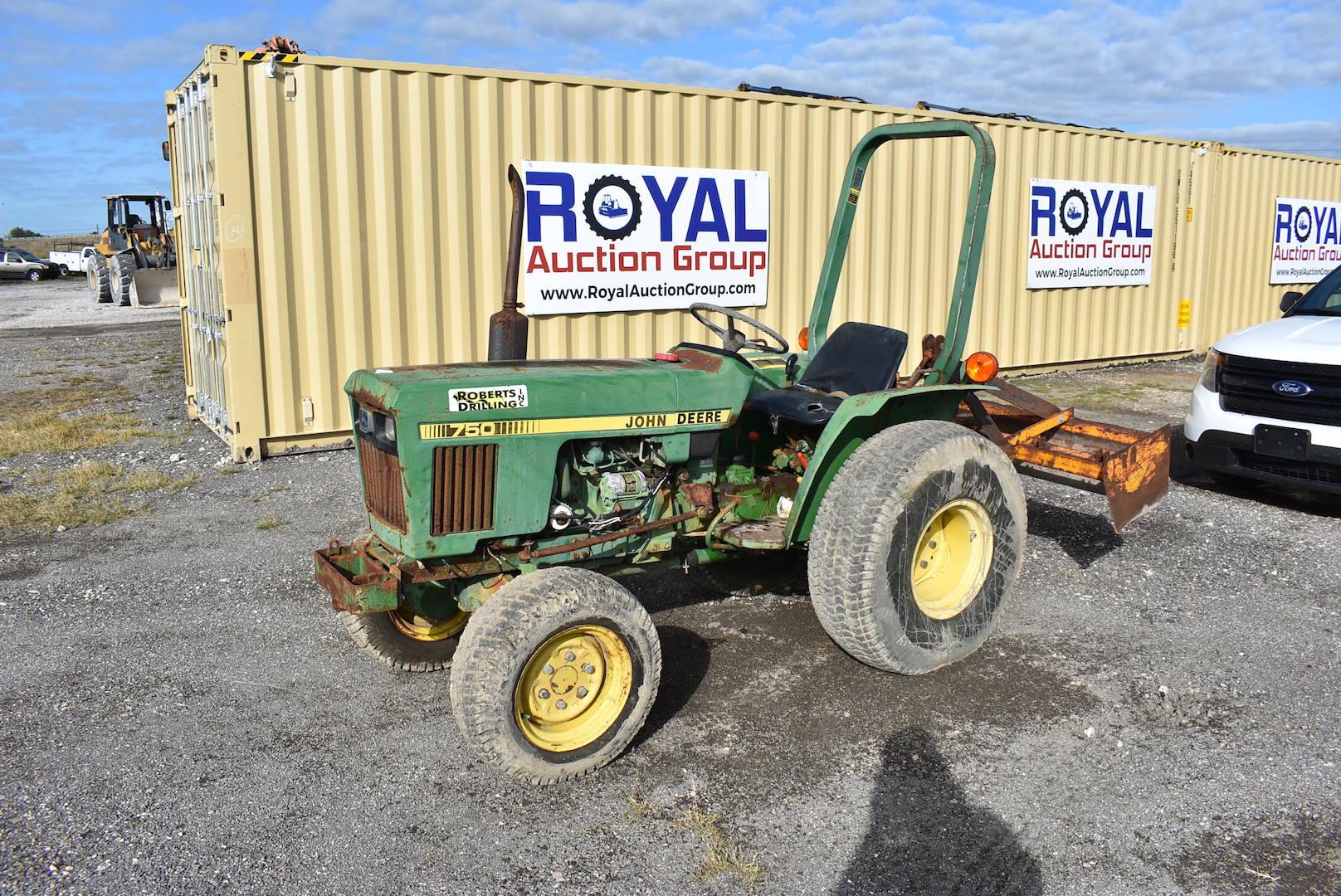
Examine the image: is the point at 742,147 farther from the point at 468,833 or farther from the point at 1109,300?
the point at 468,833

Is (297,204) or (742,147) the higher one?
(742,147)

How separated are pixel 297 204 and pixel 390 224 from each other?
652 millimetres

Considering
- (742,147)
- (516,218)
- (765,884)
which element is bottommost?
(765,884)

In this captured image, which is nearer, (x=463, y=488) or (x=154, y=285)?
(x=463, y=488)

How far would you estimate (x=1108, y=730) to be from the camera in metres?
3.54

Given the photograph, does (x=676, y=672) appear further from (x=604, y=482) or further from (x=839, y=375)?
(x=839, y=375)

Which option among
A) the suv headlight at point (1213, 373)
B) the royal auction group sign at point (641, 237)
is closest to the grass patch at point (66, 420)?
the royal auction group sign at point (641, 237)

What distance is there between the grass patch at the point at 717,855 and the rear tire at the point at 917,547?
905 millimetres

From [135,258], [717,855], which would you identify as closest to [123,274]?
[135,258]

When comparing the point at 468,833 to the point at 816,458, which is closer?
the point at 468,833

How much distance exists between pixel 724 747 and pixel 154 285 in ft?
72.0

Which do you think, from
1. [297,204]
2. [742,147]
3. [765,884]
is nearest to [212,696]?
[765,884]

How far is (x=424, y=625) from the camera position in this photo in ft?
13.0

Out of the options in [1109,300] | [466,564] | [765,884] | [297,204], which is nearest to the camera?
[765,884]
